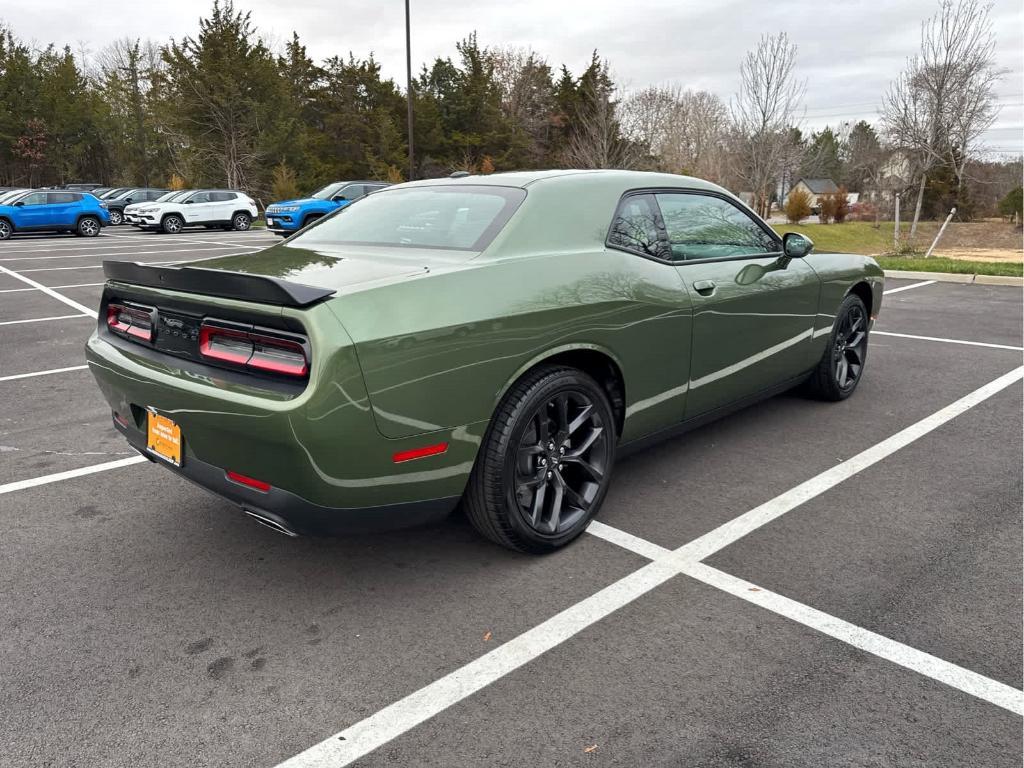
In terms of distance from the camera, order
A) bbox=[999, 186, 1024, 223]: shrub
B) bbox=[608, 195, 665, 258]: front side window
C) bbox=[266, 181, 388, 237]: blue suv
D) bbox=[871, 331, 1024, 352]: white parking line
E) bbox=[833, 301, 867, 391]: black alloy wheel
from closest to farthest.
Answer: bbox=[608, 195, 665, 258]: front side window
bbox=[833, 301, 867, 391]: black alloy wheel
bbox=[871, 331, 1024, 352]: white parking line
bbox=[266, 181, 388, 237]: blue suv
bbox=[999, 186, 1024, 223]: shrub

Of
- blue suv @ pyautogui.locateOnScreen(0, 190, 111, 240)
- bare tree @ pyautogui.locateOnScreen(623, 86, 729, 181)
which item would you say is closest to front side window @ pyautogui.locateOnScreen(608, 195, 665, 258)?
blue suv @ pyautogui.locateOnScreen(0, 190, 111, 240)

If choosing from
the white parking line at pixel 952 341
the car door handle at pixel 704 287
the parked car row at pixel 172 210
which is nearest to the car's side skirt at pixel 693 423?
the car door handle at pixel 704 287

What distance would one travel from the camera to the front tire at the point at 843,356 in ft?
16.4

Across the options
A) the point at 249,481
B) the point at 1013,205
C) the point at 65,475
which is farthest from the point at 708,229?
the point at 1013,205

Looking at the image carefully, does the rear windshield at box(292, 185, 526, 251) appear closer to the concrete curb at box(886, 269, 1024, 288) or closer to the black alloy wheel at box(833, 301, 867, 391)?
the black alloy wheel at box(833, 301, 867, 391)

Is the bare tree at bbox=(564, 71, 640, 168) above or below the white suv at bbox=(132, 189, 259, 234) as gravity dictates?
above

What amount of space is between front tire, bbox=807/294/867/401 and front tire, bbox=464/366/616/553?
2.36 m

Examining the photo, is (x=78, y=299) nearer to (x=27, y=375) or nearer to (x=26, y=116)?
(x=27, y=375)

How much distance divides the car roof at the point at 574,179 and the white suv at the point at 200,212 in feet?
80.7

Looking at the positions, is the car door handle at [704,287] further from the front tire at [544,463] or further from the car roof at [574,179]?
the front tire at [544,463]

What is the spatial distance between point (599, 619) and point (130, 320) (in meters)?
2.18

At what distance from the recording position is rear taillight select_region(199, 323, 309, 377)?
2408 mm

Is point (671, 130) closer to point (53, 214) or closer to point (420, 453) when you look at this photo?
point (53, 214)

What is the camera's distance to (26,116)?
46.3m
